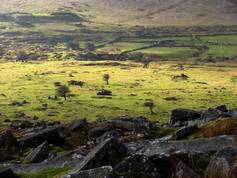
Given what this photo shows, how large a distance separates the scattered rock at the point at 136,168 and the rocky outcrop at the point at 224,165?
2.50m

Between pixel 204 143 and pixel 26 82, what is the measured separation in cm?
13038

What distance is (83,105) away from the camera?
350ft

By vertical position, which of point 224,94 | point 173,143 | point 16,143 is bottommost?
point 224,94

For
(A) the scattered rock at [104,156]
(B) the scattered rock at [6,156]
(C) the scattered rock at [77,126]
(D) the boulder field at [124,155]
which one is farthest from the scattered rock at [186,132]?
(C) the scattered rock at [77,126]

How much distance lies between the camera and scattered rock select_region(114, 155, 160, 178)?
20.3 meters

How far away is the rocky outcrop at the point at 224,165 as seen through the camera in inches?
746

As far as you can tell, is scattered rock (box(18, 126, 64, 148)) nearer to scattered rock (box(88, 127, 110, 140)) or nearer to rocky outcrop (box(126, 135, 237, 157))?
scattered rock (box(88, 127, 110, 140))

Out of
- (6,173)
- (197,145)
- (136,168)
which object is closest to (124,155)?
(136,168)

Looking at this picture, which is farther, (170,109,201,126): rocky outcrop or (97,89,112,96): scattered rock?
(97,89,112,96): scattered rock

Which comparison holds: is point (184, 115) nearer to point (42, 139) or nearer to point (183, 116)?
point (183, 116)

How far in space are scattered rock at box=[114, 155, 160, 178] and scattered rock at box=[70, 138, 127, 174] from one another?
3285 millimetres

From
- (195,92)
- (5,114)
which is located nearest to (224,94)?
(195,92)

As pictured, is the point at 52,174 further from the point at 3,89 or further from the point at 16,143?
the point at 3,89

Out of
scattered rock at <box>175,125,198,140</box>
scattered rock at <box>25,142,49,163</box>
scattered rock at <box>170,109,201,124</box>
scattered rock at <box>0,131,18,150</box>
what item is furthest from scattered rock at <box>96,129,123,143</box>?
scattered rock at <box>170,109,201,124</box>
